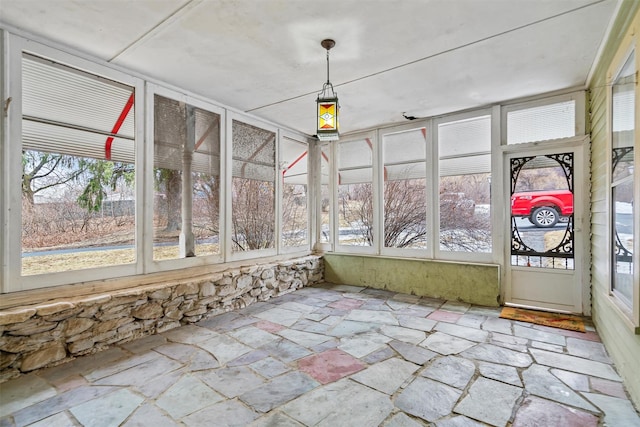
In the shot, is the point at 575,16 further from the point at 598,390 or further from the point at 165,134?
the point at 165,134

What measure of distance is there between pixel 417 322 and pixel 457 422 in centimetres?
186

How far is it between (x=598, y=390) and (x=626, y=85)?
93.2 inches

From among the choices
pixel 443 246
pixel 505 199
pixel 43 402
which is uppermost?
pixel 505 199

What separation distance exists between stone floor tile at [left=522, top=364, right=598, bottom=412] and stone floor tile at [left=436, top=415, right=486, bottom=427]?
0.67m

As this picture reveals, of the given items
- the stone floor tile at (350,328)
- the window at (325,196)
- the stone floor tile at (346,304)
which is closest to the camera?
the stone floor tile at (350,328)

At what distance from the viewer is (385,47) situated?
305 centimetres

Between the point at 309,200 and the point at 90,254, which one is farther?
the point at 309,200

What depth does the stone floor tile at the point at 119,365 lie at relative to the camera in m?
2.62

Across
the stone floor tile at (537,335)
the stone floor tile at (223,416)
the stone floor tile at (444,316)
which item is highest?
the stone floor tile at (537,335)

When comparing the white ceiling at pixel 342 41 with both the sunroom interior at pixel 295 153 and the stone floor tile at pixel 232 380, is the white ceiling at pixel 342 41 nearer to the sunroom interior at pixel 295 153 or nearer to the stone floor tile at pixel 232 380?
the sunroom interior at pixel 295 153

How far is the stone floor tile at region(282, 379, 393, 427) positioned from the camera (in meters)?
2.04

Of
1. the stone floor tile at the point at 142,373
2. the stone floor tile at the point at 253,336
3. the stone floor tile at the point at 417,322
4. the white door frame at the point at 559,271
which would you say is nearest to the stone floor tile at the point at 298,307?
the stone floor tile at the point at 253,336

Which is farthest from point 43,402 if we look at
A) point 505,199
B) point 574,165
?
point 574,165

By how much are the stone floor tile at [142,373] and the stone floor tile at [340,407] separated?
121cm
